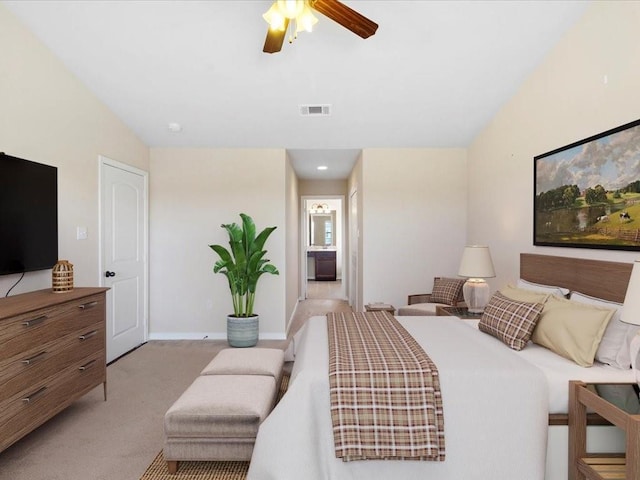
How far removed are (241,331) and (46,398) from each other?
2221 millimetres

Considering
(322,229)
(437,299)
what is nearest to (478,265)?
(437,299)

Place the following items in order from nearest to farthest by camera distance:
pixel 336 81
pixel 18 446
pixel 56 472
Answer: pixel 56 472, pixel 18 446, pixel 336 81

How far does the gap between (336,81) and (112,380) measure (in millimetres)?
3375

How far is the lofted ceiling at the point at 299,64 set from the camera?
108 inches

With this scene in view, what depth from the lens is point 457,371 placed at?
1.83m

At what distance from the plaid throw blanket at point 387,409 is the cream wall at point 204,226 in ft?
10.0

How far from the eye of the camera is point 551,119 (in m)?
3.05

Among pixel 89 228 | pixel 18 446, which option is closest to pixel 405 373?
pixel 18 446

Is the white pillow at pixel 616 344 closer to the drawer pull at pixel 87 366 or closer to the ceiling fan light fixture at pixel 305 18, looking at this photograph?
the ceiling fan light fixture at pixel 305 18

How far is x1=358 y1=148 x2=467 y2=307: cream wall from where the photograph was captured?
4.86m

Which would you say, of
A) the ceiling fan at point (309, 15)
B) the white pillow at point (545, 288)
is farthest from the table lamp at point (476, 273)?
the ceiling fan at point (309, 15)

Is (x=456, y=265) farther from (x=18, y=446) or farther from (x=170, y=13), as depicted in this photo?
(x=18, y=446)

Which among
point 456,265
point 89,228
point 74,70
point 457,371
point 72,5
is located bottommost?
point 457,371

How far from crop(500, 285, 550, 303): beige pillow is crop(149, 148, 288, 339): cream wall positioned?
108 inches
